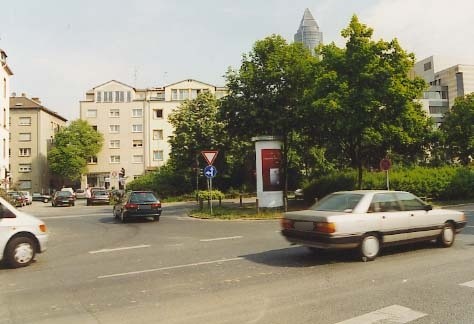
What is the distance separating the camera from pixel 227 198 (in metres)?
44.1

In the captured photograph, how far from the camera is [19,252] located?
31.3 ft

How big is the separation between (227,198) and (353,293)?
3757 centimetres

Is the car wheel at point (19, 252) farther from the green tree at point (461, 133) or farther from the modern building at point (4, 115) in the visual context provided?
the modern building at point (4, 115)

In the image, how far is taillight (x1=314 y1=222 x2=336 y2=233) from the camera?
28.6 ft

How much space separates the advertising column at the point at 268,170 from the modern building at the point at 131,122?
164 ft

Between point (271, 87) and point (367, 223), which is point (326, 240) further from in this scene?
point (271, 87)

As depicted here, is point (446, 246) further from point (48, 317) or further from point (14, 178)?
point (14, 178)

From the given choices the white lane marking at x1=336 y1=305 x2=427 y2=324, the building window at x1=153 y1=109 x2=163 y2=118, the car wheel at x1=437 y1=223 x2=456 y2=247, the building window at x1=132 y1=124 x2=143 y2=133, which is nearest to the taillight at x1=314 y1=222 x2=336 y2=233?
the white lane marking at x1=336 y1=305 x2=427 y2=324

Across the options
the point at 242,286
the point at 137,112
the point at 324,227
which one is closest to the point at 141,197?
the point at 324,227

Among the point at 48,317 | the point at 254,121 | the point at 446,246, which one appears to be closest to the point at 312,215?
the point at 446,246

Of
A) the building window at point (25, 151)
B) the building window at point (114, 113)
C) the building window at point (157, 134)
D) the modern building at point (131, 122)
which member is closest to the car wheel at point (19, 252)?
the modern building at point (131, 122)

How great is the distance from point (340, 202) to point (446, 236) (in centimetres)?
295

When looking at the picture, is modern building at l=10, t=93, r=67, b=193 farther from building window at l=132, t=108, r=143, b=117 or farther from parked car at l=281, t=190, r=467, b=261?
parked car at l=281, t=190, r=467, b=261

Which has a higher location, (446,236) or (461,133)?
(461,133)
